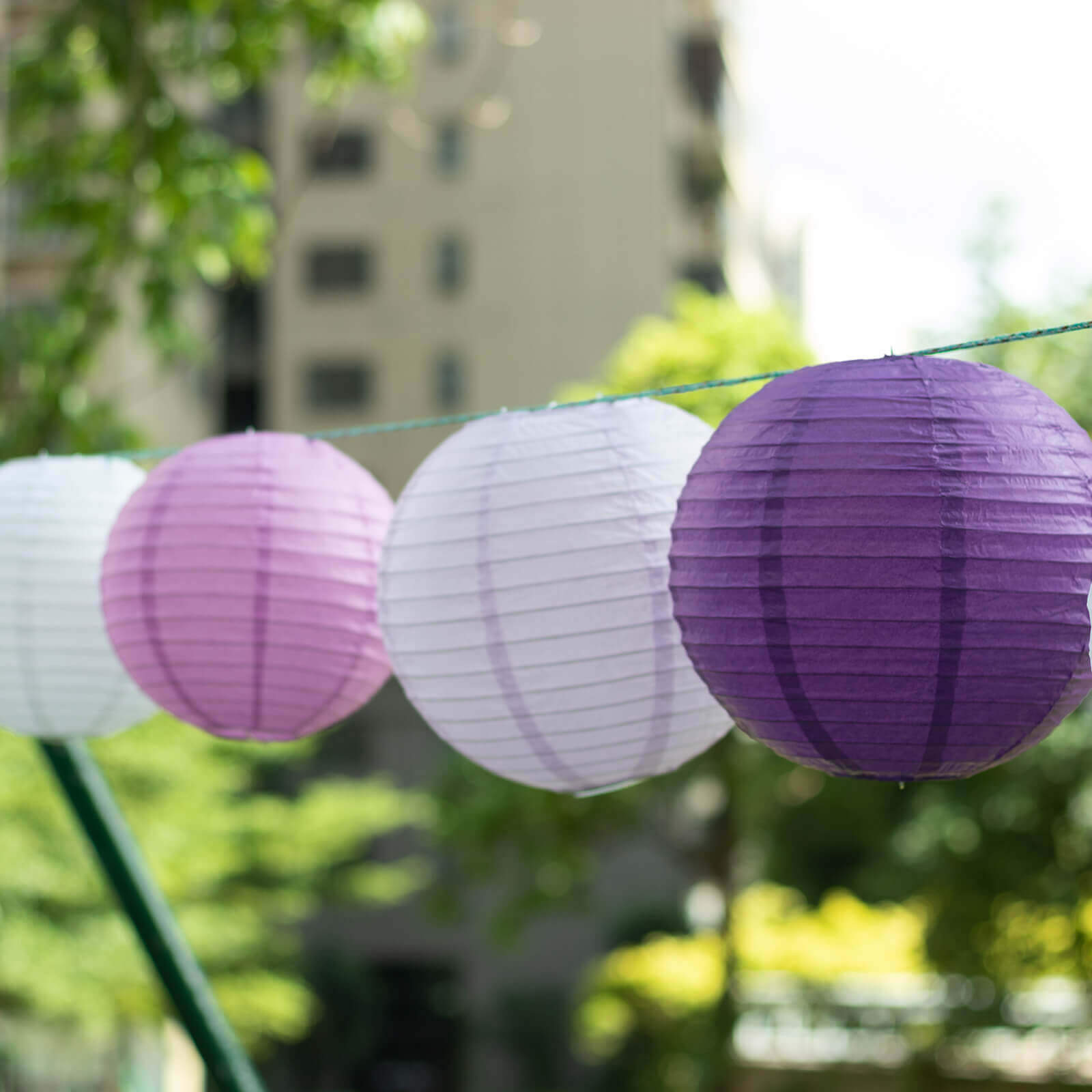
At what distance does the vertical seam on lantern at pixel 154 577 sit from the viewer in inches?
86.7

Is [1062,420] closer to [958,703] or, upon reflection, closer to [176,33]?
[958,703]

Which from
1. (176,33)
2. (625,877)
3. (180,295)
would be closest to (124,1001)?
(180,295)

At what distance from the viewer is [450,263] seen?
22.0m

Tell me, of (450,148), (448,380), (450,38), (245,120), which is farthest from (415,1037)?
(450,38)

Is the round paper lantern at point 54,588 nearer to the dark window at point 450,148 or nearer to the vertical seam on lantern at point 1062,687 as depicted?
the vertical seam on lantern at point 1062,687

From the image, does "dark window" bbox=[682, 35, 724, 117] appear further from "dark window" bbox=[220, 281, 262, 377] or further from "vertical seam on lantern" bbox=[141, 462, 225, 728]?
"vertical seam on lantern" bbox=[141, 462, 225, 728]

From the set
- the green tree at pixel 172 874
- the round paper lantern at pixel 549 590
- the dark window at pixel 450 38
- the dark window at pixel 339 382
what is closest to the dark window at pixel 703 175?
the dark window at pixel 450 38

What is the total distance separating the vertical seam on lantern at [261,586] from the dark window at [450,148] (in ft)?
67.0

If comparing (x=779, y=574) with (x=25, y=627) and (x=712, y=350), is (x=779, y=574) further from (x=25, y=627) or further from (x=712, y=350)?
(x=712, y=350)

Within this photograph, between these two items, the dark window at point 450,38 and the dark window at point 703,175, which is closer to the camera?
the dark window at point 450,38

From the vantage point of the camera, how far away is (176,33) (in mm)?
5203

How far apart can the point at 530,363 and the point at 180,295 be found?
52.1 feet

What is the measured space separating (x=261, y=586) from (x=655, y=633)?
2.13ft

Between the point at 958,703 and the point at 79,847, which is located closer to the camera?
the point at 958,703
